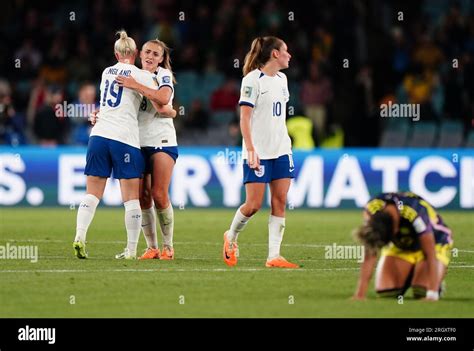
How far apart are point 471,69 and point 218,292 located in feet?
53.2

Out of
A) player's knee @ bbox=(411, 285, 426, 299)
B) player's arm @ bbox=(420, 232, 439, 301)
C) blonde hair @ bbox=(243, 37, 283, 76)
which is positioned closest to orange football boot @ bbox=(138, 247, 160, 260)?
blonde hair @ bbox=(243, 37, 283, 76)

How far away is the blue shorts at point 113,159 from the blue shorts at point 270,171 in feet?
3.94

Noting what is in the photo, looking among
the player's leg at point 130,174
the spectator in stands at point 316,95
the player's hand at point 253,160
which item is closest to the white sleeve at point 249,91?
the player's hand at point 253,160

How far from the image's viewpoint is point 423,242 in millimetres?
10781

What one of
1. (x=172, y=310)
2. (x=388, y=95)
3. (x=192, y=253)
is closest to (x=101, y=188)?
(x=192, y=253)

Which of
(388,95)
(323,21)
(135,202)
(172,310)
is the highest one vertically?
(323,21)

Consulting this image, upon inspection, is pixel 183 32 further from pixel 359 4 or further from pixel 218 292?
pixel 218 292

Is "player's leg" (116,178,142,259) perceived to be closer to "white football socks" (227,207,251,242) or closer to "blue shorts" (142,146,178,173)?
"blue shorts" (142,146,178,173)

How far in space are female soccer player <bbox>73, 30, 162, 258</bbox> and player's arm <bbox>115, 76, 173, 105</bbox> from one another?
81mm

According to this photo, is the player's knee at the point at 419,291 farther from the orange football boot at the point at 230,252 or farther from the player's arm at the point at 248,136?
the orange football boot at the point at 230,252

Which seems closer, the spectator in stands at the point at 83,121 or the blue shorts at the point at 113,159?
the blue shorts at the point at 113,159

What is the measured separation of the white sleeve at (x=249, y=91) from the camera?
13.3 metres

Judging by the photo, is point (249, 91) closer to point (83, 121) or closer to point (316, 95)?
point (316, 95)

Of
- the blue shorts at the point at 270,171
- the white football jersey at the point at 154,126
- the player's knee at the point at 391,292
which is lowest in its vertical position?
the player's knee at the point at 391,292
